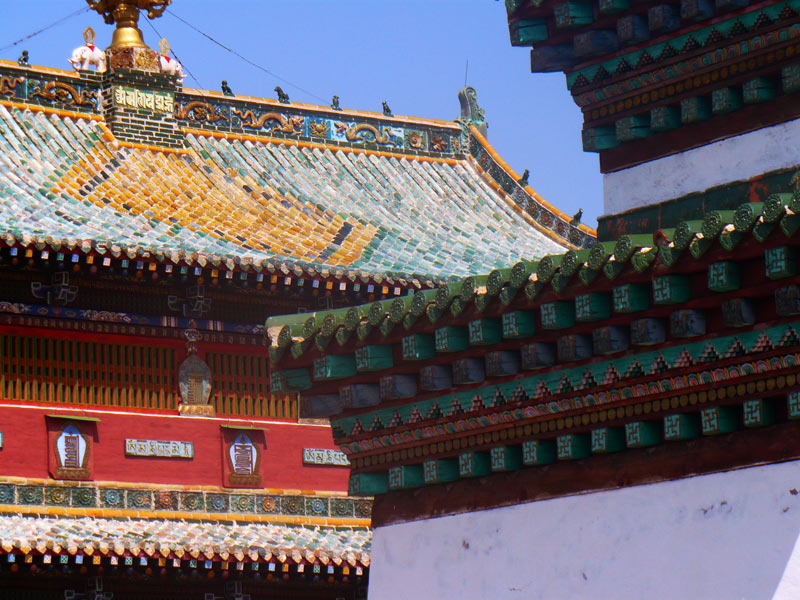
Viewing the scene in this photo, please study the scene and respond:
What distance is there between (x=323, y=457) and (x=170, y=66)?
5965 mm

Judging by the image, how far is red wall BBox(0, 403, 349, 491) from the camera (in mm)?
19984

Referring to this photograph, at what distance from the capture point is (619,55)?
Answer: 39.3 feet

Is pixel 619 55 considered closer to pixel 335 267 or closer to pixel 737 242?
pixel 737 242

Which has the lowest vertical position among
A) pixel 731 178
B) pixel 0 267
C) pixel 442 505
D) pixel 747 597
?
pixel 747 597

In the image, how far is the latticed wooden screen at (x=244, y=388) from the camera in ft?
70.2

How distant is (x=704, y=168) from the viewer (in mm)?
11562

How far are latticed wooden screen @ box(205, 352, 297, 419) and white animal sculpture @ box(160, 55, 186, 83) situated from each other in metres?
4.38

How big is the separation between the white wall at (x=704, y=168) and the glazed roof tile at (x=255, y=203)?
9.03 metres

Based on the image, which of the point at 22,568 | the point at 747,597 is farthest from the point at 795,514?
the point at 22,568

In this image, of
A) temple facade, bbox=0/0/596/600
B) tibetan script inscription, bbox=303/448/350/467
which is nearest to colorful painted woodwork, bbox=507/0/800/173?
temple facade, bbox=0/0/596/600

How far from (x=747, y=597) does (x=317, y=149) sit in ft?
54.1

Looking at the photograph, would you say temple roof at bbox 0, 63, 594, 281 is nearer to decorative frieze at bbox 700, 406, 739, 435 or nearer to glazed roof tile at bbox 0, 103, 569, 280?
glazed roof tile at bbox 0, 103, 569, 280

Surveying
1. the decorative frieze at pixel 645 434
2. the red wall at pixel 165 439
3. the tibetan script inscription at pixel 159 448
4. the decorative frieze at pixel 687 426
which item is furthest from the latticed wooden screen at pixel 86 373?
the decorative frieze at pixel 687 426

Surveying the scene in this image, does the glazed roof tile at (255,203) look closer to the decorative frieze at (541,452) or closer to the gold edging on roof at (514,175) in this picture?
the gold edging on roof at (514,175)
